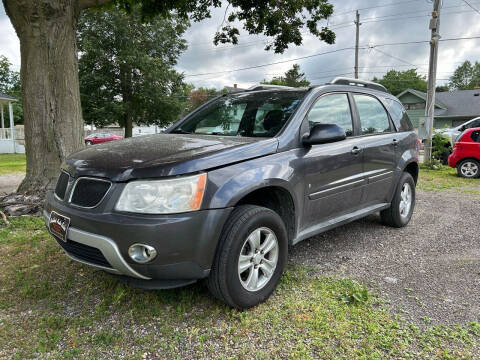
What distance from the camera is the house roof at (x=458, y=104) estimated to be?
32812 mm

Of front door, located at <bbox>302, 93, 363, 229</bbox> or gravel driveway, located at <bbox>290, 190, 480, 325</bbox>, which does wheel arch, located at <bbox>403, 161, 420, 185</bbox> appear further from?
front door, located at <bbox>302, 93, 363, 229</bbox>

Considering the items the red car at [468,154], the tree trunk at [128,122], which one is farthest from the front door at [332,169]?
the tree trunk at [128,122]

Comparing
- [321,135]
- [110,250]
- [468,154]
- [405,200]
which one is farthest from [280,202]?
[468,154]

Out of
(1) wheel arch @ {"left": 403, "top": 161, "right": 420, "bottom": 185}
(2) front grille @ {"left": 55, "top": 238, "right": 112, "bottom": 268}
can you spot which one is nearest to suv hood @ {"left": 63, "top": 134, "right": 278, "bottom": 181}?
(2) front grille @ {"left": 55, "top": 238, "right": 112, "bottom": 268}

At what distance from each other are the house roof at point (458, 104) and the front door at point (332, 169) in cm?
3493

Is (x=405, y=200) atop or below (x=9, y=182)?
atop

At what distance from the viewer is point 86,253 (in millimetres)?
2535

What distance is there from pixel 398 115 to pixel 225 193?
3.35m

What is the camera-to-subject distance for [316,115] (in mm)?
3426

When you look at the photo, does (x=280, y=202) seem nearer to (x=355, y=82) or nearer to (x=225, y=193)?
(x=225, y=193)

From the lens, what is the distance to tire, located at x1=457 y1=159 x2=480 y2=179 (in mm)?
9797

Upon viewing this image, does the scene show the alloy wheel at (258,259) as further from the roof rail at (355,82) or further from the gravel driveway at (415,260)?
the roof rail at (355,82)

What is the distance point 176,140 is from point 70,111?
3098 millimetres

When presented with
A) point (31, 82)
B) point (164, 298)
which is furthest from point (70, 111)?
point (164, 298)
